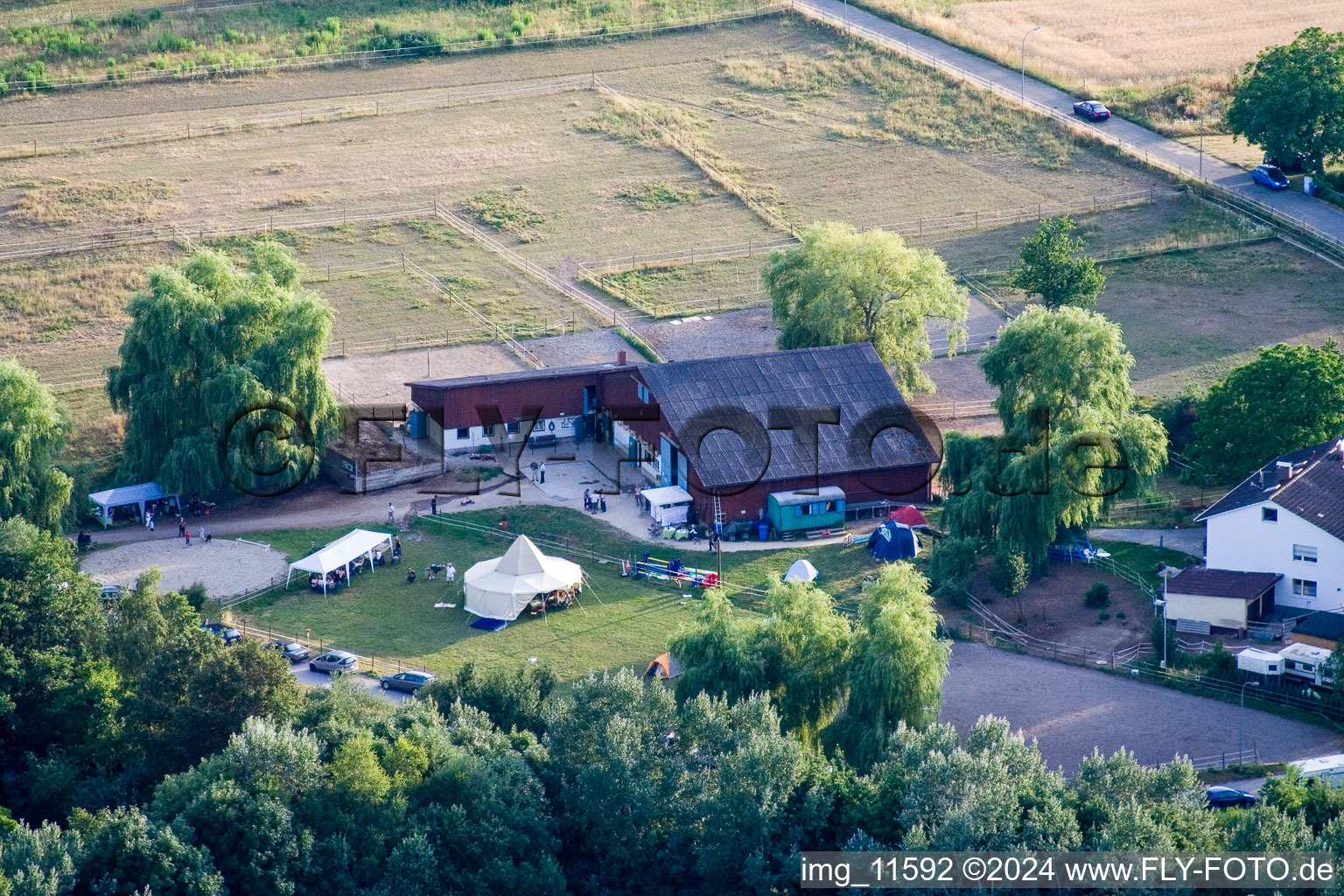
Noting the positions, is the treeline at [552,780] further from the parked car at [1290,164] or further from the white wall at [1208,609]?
the parked car at [1290,164]

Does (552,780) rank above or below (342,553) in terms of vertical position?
below

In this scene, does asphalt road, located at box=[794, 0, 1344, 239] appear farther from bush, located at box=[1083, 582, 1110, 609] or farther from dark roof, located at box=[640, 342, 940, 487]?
bush, located at box=[1083, 582, 1110, 609]

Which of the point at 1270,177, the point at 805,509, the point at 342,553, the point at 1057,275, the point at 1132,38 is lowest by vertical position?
the point at 342,553

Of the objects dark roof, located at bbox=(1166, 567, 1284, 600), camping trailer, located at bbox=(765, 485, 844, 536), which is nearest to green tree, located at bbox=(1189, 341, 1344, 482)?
dark roof, located at bbox=(1166, 567, 1284, 600)

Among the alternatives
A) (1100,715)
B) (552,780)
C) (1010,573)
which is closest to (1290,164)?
(1010,573)

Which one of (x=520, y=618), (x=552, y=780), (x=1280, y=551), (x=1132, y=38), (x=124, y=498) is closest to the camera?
(x=552, y=780)

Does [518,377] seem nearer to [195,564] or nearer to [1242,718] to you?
[195,564]

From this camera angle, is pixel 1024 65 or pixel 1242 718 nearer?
pixel 1242 718
